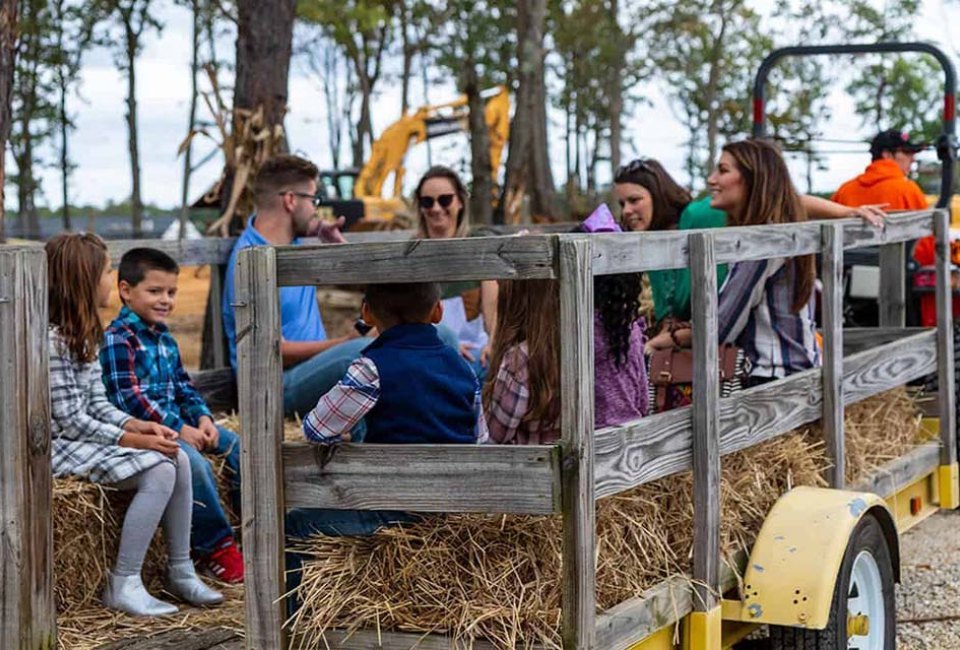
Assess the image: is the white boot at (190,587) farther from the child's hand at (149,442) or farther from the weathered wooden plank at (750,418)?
the weathered wooden plank at (750,418)

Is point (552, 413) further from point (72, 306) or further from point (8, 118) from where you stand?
point (8, 118)

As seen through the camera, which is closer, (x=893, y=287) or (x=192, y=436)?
(x=192, y=436)

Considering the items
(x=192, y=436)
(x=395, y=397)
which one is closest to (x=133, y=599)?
(x=192, y=436)

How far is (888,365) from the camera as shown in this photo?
17.7ft

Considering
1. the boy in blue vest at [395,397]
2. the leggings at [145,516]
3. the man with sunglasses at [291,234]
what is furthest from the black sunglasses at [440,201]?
the boy in blue vest at [395,397]

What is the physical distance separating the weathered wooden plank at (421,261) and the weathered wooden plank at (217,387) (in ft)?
8.87

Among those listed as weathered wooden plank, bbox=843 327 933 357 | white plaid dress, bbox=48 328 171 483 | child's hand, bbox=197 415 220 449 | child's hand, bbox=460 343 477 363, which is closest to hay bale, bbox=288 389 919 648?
white plaid dress, bbox=48 328 171 483

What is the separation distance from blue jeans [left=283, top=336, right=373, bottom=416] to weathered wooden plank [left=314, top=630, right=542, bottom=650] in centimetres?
231

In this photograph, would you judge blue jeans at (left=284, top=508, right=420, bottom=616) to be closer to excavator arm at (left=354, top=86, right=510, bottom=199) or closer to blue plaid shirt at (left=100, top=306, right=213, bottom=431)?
blue plaid shirt at (left=100, top=306, right=213, bottom=431)

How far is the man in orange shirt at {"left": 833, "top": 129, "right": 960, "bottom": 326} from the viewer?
7402 mm

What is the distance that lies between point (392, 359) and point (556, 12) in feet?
88.2

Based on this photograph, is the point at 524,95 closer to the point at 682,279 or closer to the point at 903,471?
the point at 682,279

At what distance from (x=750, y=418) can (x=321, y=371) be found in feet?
6.61

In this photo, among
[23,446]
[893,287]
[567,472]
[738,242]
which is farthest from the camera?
[893,287]
